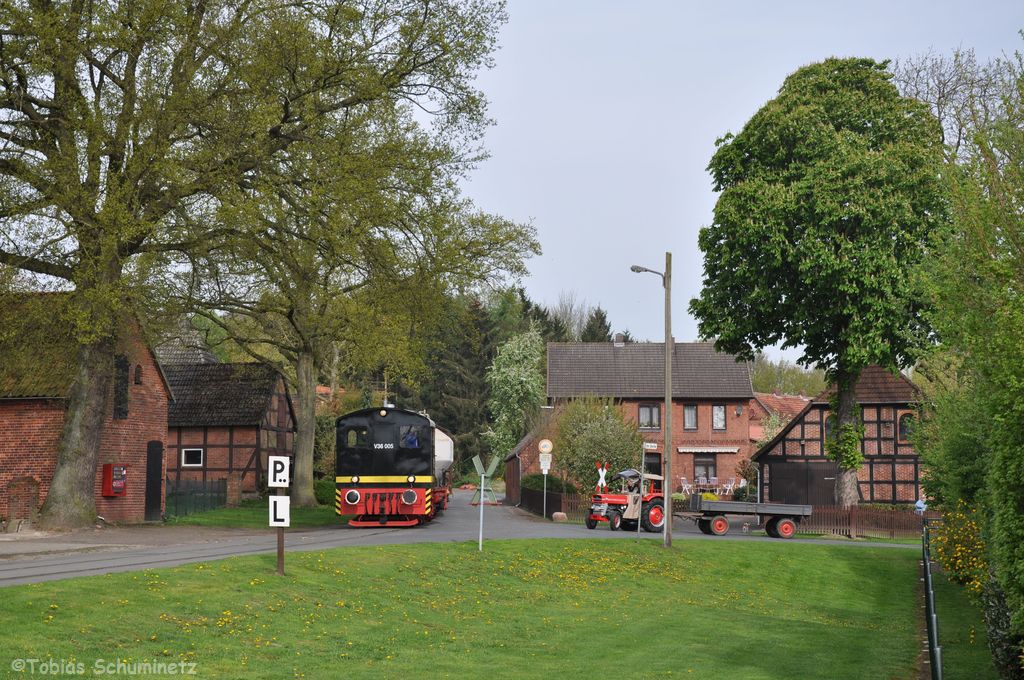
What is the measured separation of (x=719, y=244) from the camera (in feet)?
138

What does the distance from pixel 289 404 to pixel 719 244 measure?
2708 cm

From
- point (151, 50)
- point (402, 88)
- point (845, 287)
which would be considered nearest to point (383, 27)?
point (402, 88)

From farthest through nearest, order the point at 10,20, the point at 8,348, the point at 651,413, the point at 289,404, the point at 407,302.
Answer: the point at 651,413 → the point at 289,404 → the point at 407,302 → the point at 8,348 → the point at 10,20

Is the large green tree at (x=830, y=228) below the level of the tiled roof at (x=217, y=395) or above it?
above

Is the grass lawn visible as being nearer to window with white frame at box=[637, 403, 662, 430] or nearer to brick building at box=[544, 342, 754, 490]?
brick building at box=[544, 342, 754, 490]

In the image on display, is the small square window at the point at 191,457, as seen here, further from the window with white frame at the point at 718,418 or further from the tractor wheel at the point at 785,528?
the window with white frame at the point at 718,418

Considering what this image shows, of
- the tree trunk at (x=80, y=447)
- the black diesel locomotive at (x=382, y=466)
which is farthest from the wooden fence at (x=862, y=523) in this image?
the tree trunk at (x=80, y=447)

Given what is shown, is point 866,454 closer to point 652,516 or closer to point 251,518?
point 652,516

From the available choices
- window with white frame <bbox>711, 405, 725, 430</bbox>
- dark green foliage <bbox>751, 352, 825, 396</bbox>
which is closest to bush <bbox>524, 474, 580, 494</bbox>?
window with white frame <bbox>711, 405, 725, 430</bbox>

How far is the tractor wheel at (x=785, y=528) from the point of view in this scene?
39000 millimetres

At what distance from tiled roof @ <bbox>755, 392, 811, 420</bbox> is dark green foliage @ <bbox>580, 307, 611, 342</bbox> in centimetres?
1477

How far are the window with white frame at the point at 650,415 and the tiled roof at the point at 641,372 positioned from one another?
2.59ft

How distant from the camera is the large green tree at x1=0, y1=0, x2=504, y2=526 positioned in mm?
26422

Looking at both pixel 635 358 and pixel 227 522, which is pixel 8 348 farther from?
pixel 635 358
